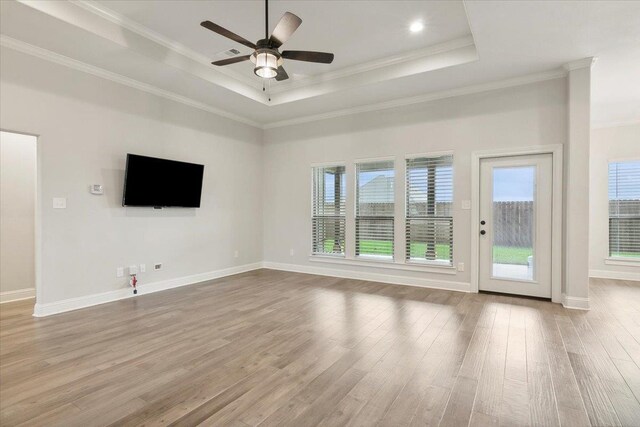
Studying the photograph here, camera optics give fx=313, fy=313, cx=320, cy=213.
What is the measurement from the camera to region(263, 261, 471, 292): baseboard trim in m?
5.09

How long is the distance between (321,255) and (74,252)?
4.03 meters

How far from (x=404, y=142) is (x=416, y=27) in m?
2.01

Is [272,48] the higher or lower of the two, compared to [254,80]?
lower

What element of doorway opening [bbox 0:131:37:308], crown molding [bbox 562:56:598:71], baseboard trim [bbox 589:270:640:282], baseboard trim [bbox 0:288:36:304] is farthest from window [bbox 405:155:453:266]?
baseboard trim [bbox 0:288:36:304]

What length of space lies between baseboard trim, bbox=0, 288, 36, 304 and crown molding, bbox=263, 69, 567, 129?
5.19m

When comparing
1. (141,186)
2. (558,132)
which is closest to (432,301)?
(558,132)

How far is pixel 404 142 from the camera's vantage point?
219 inches

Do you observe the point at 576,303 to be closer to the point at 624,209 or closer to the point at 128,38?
the point at 624,209

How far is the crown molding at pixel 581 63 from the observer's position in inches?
→ 158

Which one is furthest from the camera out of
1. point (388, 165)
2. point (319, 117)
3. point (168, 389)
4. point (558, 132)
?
point (319, 117)

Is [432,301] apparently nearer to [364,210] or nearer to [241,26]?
[364,210]

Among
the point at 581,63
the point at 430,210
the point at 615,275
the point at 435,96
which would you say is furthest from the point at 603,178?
the point at 435,96

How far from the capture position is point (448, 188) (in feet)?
17.1

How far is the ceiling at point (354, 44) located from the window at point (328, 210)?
150 cm
